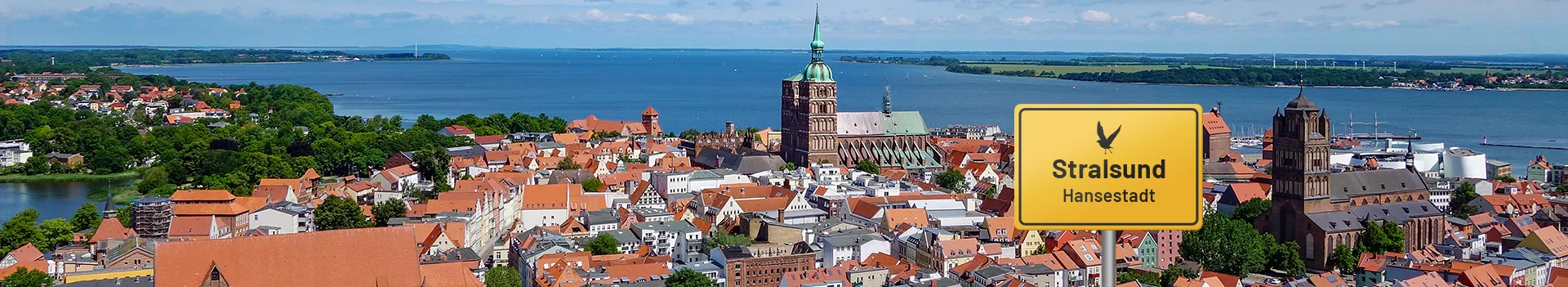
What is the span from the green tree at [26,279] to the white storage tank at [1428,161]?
26.1 m

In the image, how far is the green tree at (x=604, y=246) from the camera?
1973cm

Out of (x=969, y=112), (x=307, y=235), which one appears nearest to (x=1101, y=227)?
(x=307, y=235)

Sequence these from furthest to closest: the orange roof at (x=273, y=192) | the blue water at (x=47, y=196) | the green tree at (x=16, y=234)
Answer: the blue water at (x=47, y=196)
the orange roof at (x=273, y=192)
the green tree at (x=16, y=234)

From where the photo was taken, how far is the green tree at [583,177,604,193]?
1008 inches

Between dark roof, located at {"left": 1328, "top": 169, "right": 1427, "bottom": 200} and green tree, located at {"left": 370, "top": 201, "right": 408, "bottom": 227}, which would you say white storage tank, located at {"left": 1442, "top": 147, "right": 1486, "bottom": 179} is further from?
green tree, located at {"left": 370, "top": 201, "right": 408, "bottom": 227}

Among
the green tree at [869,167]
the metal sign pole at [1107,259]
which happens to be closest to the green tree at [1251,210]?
the green tree at [869,167]

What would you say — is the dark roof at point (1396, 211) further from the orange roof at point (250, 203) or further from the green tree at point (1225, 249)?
the orange roof at point (250, 203)

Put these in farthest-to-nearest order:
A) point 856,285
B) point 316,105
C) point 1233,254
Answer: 1. point 316,105
2. point 1233,254
3. point 856,285

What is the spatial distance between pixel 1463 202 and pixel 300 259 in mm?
19689

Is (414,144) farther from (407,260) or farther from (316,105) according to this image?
(407,260)

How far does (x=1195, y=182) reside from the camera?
2719mm

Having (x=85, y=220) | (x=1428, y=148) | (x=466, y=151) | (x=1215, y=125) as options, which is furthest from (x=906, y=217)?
(x=1428, y=148)

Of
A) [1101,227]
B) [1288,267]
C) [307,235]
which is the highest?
[1101,227]

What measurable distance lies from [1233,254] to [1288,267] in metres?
1.09
